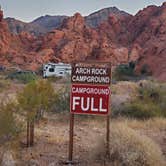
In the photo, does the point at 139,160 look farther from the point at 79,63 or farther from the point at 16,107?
the point at 16,107

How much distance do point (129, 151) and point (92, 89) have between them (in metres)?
1.67

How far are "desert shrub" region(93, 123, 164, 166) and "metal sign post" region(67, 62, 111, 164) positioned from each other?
51 centimetres

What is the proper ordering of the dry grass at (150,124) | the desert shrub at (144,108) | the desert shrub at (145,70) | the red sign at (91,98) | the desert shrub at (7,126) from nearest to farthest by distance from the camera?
the desert shrub at (7,126)
the red sign at (91,98)
the dry grass at (150,124)
the desert shrub at (144,108)
the desert shrub at (145,70)

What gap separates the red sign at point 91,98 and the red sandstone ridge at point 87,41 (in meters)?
61.4

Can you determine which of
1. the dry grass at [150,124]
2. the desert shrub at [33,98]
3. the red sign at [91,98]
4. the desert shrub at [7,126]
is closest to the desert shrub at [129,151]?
the red sign at [91,98]

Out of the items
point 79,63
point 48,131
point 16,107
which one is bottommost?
point 48,131

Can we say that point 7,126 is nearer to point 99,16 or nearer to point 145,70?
point 145,70

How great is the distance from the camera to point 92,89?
10.1 m

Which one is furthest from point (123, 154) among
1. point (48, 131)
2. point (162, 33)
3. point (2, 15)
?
point (2, 15)

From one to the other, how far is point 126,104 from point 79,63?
851 cm

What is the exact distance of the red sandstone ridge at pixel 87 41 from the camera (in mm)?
79062

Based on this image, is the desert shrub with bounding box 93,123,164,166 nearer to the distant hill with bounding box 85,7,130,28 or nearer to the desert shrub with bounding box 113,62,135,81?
the desert shrub with bounding box 113,62,135,81

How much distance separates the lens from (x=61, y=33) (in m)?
86.1

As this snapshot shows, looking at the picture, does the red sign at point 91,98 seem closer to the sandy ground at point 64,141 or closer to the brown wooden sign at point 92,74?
the brown wooden sign at point 92,74
